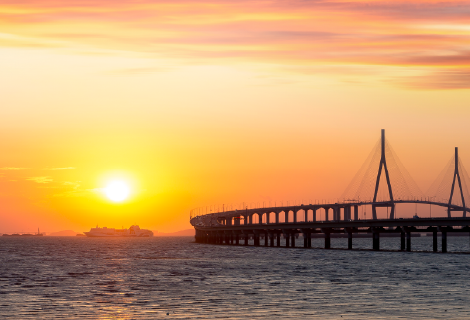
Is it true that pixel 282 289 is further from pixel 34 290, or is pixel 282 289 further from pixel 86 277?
pixel 86 277

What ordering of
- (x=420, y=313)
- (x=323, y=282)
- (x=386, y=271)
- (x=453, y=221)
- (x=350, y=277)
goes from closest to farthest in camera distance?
1. (x=420, y=313)
2. (x=323, y=282)
3. (x=350, y=277)
4. (x=386, y=271)
5. (x=453, y=221)

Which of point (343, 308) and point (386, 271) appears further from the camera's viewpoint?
point (386, 271)

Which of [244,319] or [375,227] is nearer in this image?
[244,319]

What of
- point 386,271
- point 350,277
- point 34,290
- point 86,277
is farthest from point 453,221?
point 34,290

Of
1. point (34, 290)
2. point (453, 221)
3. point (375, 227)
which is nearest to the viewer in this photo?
point (34, 290)

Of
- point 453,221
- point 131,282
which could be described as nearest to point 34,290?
point 131,282

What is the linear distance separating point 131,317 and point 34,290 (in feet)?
56.5

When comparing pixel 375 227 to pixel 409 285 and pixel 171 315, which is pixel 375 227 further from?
pixel 171 315

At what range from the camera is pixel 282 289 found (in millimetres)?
49906

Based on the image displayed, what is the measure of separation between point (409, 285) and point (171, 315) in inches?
947

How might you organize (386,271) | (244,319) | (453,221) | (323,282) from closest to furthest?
(244,319)
(323,282)
(386,271)
(453,221)

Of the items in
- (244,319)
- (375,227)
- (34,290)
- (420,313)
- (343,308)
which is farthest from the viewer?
(375,227)

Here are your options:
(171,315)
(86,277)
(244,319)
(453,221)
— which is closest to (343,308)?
(244,319)

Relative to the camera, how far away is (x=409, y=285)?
5300 cm
